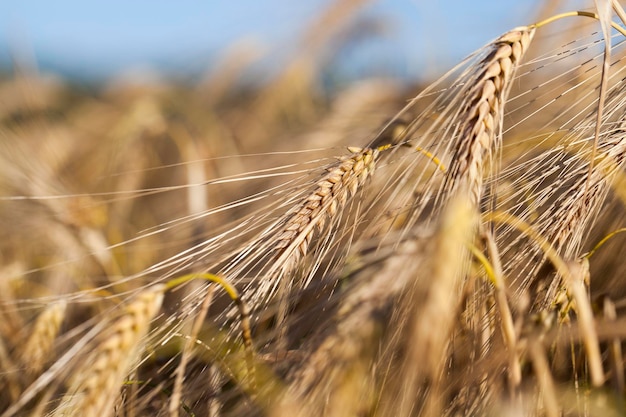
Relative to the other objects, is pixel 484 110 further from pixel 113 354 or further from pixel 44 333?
pixel 44 333

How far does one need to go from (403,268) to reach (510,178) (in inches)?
18.2

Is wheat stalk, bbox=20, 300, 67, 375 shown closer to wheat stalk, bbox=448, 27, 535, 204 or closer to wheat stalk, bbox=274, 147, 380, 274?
wheat stalk, bbox=274, 147, 380, 274

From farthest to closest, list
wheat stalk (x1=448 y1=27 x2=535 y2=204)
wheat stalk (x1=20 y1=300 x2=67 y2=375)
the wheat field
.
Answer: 1. wheat stalk (x1=20 y1=300 x2=67 y2=375)
2. wheat stalk (x1=448 y1=27 x2=535 y2=204)
3. the wheat field

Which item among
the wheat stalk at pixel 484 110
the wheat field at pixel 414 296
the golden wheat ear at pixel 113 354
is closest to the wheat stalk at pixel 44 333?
the wheat field at pixel 414 296

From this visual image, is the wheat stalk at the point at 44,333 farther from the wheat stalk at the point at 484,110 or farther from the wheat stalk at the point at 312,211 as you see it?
the wheat stalk at the point at 484,110

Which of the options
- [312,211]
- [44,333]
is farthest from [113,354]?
[44,333]

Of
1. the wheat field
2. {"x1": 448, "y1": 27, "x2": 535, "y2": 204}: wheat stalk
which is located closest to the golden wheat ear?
the wheat field

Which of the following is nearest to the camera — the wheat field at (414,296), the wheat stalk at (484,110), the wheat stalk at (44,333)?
the wheat field at (414,296)

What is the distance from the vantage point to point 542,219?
0.78 meters

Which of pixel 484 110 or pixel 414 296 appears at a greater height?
pixel 484 110

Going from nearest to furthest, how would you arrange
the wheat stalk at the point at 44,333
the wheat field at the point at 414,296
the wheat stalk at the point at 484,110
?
the wheat field at the point at 414,296
the wheat stalk at the point at 484,110
the wheat stalk at the point at 44,333

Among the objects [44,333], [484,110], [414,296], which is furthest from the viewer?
[44,333]

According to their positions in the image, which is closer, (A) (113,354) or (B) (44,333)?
(A) (113,354)

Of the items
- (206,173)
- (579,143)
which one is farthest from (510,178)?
(206,173)
